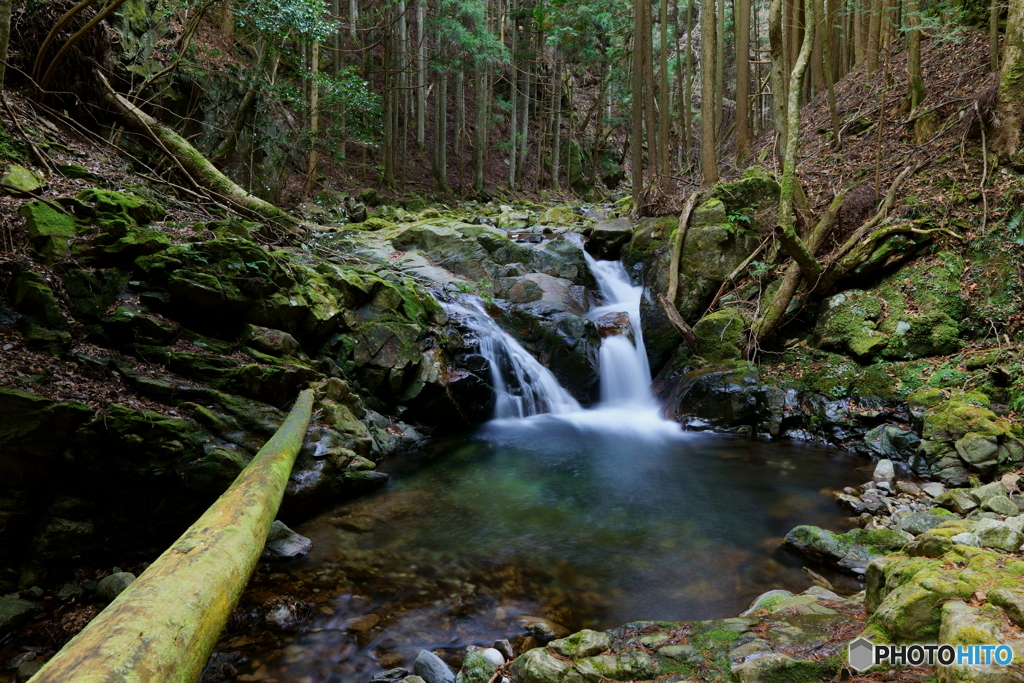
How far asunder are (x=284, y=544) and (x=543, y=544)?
8.06ft

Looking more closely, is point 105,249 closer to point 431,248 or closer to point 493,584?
point 493,584

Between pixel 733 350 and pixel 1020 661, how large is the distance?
8202 millimetres

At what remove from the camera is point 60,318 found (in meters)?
4.95

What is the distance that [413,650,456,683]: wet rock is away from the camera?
3178 millimetres

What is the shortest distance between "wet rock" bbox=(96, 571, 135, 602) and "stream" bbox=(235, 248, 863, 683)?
94 cm

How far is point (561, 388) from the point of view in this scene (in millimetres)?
10672

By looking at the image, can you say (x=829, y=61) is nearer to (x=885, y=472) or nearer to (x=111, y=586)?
(x=885, y=472)

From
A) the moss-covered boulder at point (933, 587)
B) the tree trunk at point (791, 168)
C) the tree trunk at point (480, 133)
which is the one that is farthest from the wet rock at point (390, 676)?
the tree trunk at point (480, 133)

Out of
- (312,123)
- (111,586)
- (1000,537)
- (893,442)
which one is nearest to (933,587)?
(1000,537)

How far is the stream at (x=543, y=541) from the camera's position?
12.8 feet

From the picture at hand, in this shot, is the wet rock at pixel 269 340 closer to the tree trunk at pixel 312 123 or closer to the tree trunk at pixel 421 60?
the tree trunk at pixel 312 123

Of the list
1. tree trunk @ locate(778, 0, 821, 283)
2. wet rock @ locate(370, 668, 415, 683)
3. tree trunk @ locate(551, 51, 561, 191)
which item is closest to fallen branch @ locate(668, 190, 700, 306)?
tree trunk @ locate(778, 0, 821, 283)

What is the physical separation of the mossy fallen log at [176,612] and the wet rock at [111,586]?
5.23 feet

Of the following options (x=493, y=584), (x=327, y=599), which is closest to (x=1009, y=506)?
(x=493, y=584)
